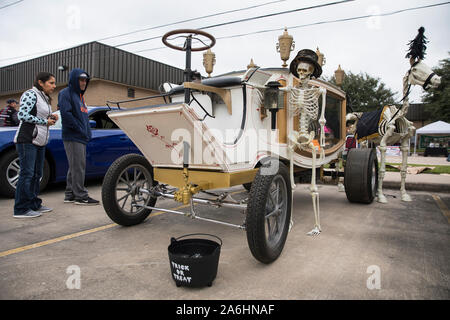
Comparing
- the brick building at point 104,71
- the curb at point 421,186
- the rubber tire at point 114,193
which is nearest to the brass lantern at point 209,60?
the rubber tire at point 114,193

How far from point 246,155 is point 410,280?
1725 millimetres

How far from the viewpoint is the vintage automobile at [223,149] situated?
8.36ft

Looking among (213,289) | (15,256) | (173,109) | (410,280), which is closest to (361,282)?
(410,280)

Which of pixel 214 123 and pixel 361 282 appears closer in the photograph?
pixel 361 282

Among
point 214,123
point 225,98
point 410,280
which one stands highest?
point 225,98

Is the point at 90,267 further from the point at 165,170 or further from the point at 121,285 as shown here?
the point at 165,170

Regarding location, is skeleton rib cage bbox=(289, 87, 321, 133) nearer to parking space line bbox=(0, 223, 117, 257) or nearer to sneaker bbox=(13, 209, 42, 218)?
parking space line bbox=(0, 223, 117, 257)

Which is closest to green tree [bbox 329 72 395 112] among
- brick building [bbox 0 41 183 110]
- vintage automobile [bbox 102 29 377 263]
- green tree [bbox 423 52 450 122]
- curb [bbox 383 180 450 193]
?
green tree [bbox 423 52 450 122]

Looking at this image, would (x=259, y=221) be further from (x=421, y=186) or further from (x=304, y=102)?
(x=421, y=186)

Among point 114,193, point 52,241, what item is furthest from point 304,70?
point 52,241

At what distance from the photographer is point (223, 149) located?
2.64 meters

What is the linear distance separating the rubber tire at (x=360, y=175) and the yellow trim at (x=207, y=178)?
7.92 ft

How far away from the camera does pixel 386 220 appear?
13.3 ft

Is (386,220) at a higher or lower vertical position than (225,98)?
lower
